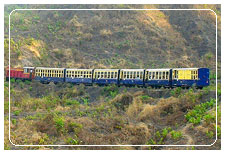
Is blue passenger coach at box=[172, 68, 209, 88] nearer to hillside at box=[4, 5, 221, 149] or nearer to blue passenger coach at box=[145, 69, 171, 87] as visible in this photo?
blue passenger coach at box=[145, 69, 171, 87]

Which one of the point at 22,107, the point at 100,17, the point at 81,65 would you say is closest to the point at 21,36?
the point at 81,65

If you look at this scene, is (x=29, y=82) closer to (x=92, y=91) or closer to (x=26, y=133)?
(x=92, y=91)

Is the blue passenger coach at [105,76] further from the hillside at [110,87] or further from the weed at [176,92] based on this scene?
the weed at [176,92]

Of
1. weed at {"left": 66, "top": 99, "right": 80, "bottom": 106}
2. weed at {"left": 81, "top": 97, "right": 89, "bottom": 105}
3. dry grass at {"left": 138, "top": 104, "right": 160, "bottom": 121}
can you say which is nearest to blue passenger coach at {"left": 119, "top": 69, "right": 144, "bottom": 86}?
weed at {"left": 81, "top": 97, "right": 89, "bottom": 105}

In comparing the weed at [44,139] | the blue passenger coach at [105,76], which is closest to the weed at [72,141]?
the weed at [44,139]

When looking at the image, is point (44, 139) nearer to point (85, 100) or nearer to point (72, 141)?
point (72, 141)

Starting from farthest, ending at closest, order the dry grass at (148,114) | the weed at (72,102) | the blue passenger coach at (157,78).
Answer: the blue passenger coach at (157,78) < the weed at (72,102) < the dry grass at (148,114)
